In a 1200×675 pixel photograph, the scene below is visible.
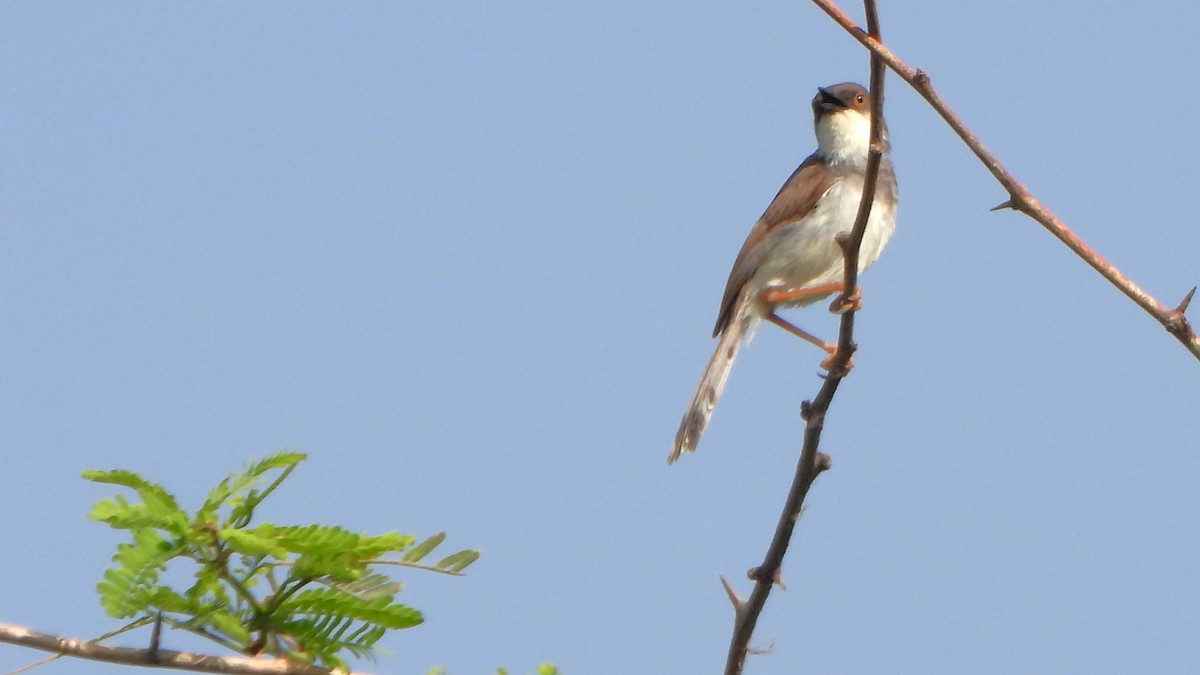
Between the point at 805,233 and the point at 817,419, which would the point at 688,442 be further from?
the point at 817,419

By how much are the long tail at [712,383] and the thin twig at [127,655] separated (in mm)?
4850

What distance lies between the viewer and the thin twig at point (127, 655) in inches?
83.6

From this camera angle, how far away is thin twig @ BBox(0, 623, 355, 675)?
2.12m

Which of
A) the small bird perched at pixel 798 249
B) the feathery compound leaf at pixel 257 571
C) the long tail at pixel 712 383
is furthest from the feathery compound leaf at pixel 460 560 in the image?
the small bird perched at pixel 798 249

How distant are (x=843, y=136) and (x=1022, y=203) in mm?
5565

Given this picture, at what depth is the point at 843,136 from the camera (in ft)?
27.6

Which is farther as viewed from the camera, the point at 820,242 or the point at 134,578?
the point at 820,242

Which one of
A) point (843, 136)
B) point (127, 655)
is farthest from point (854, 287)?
point (843, 136)

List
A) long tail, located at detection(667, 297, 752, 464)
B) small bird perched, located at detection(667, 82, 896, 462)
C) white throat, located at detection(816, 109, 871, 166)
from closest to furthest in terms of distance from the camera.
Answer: long tail, located at detection(667, 297, 752, 464), small bird perched, located at detection(667, 82, 896, 462), white throat, located at detection(816, 109, 871, 166)

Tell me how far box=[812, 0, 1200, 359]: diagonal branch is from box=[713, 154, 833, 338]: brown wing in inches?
197

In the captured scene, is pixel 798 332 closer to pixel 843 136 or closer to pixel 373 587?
pixel 843 136

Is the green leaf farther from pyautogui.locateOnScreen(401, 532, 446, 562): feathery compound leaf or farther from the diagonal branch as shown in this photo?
the diagonal branch

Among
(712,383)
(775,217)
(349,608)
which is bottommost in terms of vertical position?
(349,608)

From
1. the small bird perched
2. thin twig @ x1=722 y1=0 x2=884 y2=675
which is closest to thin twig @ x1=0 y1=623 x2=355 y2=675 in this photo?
thin twig @ x1=722 y1=0 x2=884 y2=675
